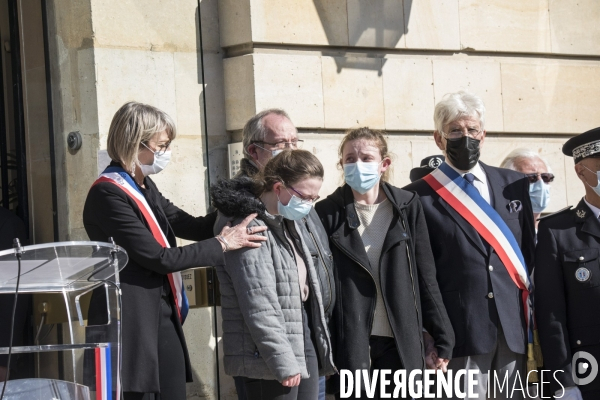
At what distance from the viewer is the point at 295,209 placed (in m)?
4.51

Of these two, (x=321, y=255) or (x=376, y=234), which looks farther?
(x=376, y=234)

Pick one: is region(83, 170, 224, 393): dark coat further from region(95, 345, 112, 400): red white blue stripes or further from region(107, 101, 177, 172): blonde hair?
region(95, 345, 112, 400): red white blue stripes

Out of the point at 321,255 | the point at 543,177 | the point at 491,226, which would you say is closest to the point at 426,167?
the point at 543,177

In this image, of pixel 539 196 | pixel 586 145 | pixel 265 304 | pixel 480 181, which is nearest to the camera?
pixel 265 304

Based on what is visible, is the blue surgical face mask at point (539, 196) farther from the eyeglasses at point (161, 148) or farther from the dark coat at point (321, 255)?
the eyeglasses at point (161, 148)

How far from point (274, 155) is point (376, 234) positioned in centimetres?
64

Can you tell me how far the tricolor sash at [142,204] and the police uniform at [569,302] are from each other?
1.79 metres

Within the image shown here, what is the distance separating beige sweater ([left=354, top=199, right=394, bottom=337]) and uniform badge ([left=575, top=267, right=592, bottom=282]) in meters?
0.97

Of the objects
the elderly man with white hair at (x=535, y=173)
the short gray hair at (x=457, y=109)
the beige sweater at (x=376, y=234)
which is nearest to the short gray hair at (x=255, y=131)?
the beige sweater at (x=376, y=234)

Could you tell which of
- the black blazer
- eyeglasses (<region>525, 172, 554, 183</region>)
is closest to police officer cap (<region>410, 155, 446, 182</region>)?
eyeglasses (<region>525, 172, 554, 183</region>)

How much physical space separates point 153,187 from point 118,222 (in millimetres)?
516

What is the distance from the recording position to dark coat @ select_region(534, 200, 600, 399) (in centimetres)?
492

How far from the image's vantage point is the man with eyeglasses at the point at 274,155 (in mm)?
4645

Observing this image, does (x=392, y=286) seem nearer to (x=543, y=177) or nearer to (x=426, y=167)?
(x=426, y=167)
